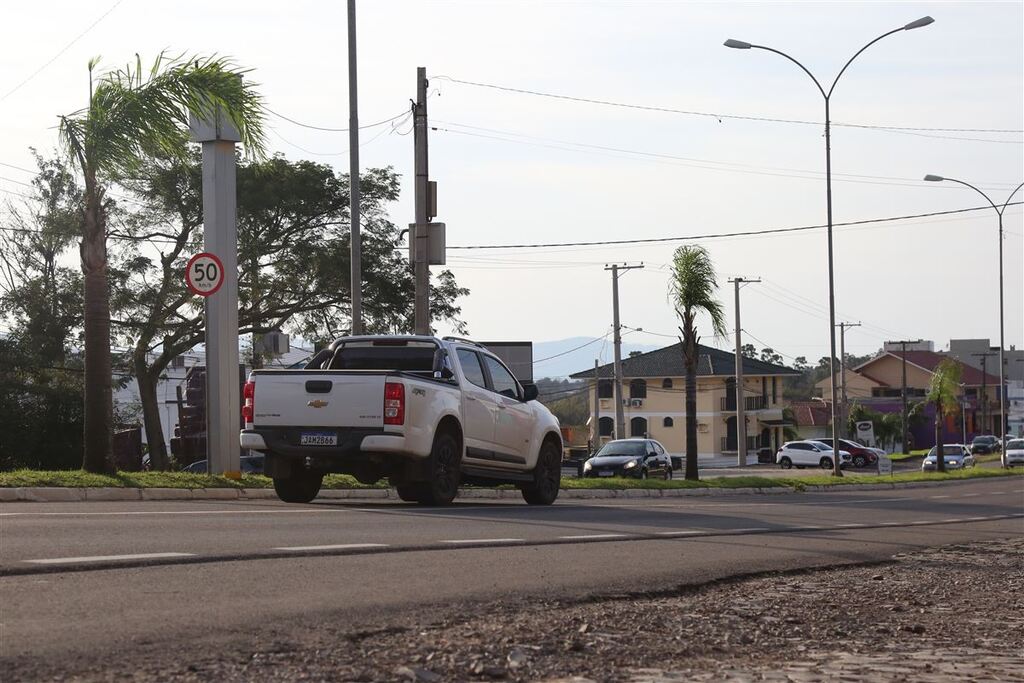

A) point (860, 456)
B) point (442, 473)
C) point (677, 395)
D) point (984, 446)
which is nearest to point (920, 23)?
point (442, 473)

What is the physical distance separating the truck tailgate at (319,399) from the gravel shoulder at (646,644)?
607 centimetres

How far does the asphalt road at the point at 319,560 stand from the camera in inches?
274

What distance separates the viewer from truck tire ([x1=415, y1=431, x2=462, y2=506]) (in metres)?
16.5

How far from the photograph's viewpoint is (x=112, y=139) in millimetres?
19547

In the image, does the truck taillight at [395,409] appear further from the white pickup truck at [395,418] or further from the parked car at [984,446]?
the parked car at [984,446]

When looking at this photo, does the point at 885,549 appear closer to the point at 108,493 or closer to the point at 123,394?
the point at 108,493

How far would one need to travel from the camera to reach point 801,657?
7457 mm

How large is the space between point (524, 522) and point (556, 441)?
505 cm

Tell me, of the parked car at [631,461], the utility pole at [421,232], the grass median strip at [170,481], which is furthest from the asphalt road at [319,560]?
the parked car at [631,461]

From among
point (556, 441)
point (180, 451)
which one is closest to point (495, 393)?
point (556, 441)

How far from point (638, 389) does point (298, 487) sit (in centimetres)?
8049

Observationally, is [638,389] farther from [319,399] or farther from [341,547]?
[341,547]

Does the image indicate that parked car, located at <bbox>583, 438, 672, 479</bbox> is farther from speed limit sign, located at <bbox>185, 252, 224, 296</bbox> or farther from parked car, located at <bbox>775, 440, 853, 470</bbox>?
parked car, located at <bbox>775, 440, 853, 470</bbox>

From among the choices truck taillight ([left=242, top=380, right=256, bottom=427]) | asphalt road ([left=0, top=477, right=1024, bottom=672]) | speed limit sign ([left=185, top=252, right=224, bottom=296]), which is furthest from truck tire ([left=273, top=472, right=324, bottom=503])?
speed limit sign ([left=185, top=252, right=224, bottom=296])
